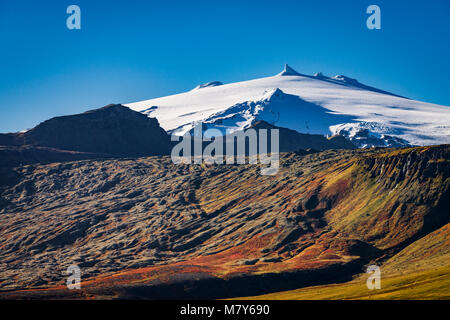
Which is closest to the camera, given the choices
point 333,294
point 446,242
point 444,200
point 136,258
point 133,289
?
point 333,294

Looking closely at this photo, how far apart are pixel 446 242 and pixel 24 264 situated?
516ft

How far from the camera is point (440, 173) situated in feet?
615

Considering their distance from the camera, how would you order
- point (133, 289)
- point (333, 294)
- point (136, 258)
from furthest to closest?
point (136, 258) < point (133, 289) < point (333, 294)

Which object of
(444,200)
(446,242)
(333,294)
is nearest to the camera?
(333,294)

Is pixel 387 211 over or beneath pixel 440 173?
beneath

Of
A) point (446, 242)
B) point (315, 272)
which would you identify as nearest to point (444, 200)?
point (446, 242)

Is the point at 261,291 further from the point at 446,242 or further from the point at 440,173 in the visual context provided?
the point at 440,173

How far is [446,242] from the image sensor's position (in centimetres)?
15700

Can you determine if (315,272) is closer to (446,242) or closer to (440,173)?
(446,242)

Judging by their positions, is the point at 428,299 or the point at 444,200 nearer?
the point at 428,299

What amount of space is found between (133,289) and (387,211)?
98481mm
